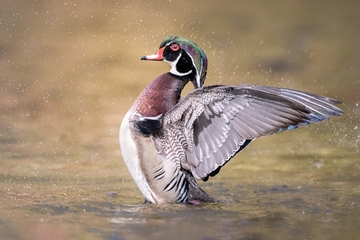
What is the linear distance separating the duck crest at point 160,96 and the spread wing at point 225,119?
0.15 meters

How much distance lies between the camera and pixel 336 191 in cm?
322

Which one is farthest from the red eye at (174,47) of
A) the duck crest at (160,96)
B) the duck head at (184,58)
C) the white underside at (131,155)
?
the white underside at (131,155)

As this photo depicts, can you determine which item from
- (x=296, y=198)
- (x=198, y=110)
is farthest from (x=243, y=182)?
(x=198, y=110)

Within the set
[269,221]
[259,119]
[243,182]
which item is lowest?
[243,182]

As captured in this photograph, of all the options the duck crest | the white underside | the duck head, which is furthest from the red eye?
the white underside

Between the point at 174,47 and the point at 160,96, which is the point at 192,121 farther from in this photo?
the point at 174,47

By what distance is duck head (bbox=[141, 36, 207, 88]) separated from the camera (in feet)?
8.76

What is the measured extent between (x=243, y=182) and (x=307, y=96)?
1525 millimetres

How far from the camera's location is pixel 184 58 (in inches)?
106

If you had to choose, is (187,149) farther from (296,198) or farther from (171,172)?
(296,198)

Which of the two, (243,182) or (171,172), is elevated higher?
(171,172)

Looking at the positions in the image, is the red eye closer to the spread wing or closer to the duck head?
the duck head

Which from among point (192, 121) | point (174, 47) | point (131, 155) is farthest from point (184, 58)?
point (131, 155)

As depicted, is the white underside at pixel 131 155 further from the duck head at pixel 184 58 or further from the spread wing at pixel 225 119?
the duck head at pixel 184 58
